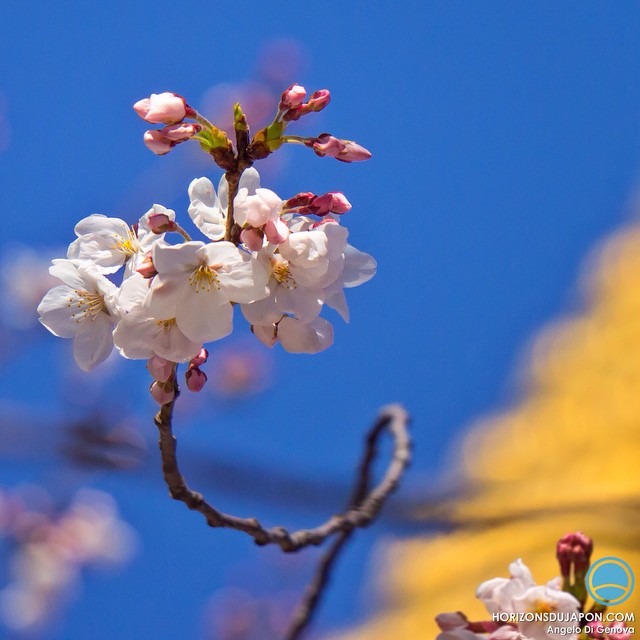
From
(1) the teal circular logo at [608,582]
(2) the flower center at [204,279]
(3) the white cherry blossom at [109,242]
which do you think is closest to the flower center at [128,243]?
(3) the white cherry blossom at [109,242]

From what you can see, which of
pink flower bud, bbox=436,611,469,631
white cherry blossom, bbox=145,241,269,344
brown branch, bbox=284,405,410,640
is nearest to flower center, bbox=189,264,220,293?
white cherry blossom, bbox=145,241,269,344

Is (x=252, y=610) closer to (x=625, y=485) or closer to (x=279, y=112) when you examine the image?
(x=625, y=485)

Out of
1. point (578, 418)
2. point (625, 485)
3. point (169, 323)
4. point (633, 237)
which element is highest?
point (633, 237)

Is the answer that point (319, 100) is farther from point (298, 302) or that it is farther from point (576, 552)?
point (576, 552)

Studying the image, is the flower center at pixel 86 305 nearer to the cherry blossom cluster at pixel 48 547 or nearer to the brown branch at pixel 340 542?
the brown branch at pixel 340 542

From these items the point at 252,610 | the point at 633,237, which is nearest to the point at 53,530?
the point at 252,610

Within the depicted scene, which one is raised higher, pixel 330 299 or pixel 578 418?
pixel 578 418

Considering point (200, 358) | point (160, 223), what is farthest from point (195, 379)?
point (160, 223)
